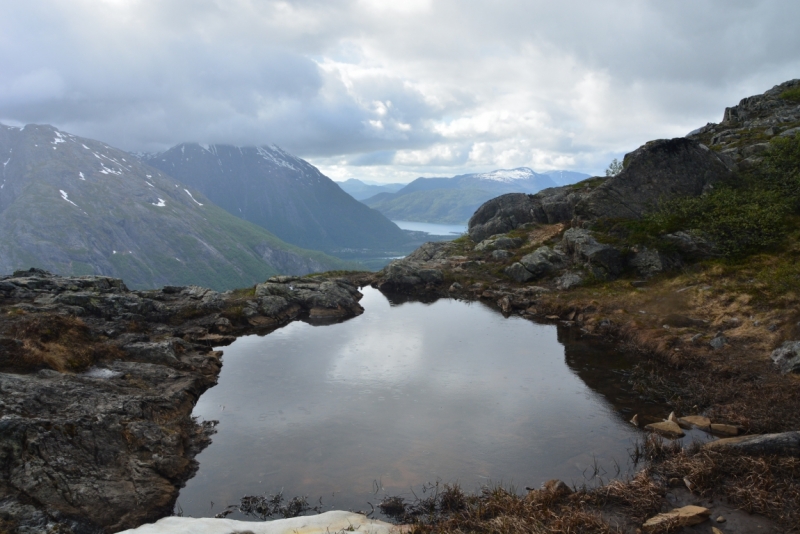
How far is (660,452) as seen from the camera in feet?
72.7

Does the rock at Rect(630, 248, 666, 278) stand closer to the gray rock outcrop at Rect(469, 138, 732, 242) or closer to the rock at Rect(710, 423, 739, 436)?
the gray rock outcrop at Rect(469, 138, 732, 242)

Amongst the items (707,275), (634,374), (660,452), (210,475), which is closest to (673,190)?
(707,275)

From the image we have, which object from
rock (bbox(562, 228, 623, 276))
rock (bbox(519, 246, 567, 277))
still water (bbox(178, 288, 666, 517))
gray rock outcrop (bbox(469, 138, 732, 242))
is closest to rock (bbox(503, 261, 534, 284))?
rock (bbox(519, 246, 567, 277))

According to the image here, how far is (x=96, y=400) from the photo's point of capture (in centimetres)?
2389

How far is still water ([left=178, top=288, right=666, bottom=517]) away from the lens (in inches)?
855

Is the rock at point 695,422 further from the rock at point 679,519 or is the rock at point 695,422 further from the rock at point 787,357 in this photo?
the rock at point 679,519

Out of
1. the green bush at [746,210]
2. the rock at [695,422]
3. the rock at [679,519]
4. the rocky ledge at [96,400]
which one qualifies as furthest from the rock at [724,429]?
the green bush at [746,210]

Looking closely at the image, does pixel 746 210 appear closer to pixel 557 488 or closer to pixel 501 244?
pixel 501 244

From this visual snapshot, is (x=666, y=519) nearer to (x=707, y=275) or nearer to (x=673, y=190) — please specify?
(x=707, y=275)

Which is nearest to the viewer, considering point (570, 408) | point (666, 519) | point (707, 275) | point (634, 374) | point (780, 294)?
point (666, 519)

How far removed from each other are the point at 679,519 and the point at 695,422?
10468 millimetres

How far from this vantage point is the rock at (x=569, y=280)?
55.6 m

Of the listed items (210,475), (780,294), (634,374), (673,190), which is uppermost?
(673,190)

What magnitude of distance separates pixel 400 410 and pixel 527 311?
28527mm
